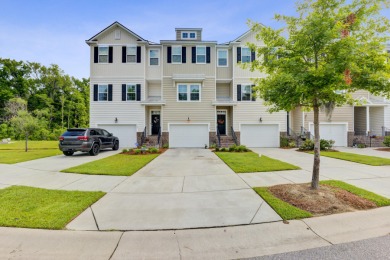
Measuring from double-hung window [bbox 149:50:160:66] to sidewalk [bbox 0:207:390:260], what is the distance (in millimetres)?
16773

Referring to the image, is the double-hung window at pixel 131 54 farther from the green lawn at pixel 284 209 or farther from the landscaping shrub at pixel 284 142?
the green lawn at pixel 284 209

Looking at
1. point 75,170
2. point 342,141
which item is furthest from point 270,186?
point 342,141

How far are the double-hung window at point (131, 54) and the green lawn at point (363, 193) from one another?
17013 mm

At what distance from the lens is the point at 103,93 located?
17375 mm

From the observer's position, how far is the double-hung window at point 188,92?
17672 mm

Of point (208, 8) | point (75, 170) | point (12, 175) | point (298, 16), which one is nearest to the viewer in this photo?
point (298, 16)

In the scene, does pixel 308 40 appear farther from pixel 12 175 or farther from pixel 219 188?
pixel 12 175

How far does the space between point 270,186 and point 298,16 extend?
15.6 ft

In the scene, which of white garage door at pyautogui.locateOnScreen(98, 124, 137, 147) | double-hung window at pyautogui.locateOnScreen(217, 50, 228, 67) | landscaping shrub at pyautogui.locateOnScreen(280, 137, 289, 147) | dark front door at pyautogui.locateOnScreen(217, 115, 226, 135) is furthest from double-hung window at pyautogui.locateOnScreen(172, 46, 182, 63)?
landscaping shrub at pyautogui.locateOnScreen(280, 137, 289, 147)

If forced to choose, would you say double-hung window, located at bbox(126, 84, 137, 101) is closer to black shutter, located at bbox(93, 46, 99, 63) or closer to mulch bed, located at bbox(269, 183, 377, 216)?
black shutter, located at bbox(93, 46, 99, 63)

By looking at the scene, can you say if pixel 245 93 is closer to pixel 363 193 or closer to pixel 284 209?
pixel 363 193

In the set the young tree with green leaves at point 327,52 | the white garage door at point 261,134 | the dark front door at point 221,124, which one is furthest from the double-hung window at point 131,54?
the young tree with green leaves at point 327,52

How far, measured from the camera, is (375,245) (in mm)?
2906

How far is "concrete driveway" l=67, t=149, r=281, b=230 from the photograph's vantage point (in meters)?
3.58
